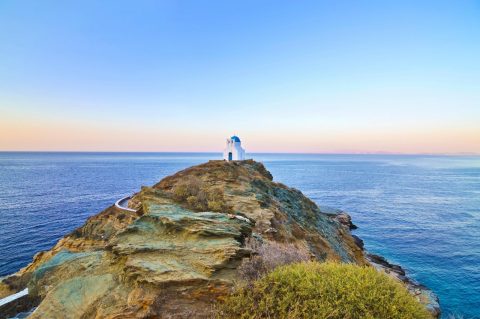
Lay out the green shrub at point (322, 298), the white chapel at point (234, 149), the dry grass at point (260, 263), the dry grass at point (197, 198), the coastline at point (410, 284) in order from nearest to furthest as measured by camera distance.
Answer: the green shrub at point (322, 298) < the dry grass at point (260, 263) < the dry grass at point (197, 198) < the coastline at point (410, 284) < the white chapel at point (234, 149)

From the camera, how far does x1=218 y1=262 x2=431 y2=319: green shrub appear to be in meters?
6.08

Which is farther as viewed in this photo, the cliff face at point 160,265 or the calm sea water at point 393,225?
the calm sea water at point 393,225

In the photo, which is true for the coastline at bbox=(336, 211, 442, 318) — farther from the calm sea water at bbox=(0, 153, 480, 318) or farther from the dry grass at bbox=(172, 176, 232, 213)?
the dry grass at bbox=(172, 176, 232, 213)

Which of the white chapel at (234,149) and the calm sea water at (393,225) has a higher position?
the white chapel at (234,149)

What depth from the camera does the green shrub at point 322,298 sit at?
6.08 metres

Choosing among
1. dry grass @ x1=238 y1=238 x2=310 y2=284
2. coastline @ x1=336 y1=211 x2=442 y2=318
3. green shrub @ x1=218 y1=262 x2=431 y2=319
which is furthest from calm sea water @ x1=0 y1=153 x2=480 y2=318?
dry grass @ x1=238 y1=238 x2=310 y2=284

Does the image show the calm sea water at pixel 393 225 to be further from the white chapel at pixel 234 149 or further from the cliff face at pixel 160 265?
the white chapel at pixel 234 149

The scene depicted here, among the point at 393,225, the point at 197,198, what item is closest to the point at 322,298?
the point at 197,198

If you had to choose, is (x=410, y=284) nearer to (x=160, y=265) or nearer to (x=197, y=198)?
(x=197, y=198)

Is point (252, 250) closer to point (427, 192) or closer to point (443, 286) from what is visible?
point (443, 286)

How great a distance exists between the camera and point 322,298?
6281 millimetres

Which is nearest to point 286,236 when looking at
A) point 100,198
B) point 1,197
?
point 100,198

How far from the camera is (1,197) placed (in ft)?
172

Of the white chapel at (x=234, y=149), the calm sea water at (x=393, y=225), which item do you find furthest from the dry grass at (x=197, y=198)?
the white chapel at (x=234, y=149)
